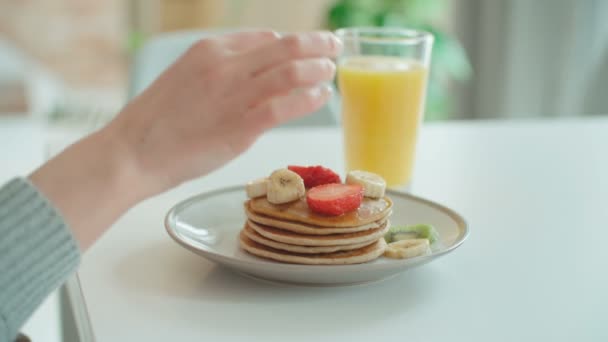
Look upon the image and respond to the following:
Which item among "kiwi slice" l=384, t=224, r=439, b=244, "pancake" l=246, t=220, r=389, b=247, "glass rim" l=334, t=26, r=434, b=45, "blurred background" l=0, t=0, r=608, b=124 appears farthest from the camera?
"blurred background" l=0, t=0, r=608, b=124

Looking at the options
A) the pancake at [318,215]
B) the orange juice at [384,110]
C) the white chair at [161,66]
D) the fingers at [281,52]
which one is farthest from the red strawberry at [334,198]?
the white chair at [161,66]

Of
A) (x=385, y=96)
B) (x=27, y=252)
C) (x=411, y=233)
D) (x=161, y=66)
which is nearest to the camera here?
(x=27, y=252)

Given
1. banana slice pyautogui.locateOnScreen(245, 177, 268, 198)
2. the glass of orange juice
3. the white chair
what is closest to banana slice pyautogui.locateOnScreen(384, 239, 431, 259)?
banana slice pyautogui.locateOnScreen(245, 177, 268, 198)

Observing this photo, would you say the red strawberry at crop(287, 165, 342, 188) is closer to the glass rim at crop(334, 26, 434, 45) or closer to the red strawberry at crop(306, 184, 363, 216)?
the red strawberry at crop(306, 184, 363, 216)

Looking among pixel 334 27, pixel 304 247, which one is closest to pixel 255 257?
pixel 304 247

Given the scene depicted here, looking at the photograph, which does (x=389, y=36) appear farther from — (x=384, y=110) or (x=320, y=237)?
(x=320, y=237)
